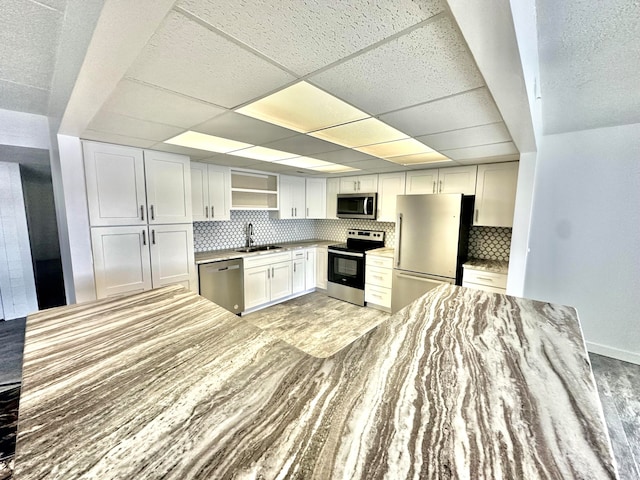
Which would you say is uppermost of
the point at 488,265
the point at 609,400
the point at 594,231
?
the point at 594,231

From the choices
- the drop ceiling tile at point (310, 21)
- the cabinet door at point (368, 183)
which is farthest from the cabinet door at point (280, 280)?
the drop ceiling tile at point (310, 21)

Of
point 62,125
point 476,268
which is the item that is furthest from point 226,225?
point 476,268

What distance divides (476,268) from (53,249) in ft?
21.9

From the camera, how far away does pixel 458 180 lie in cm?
331

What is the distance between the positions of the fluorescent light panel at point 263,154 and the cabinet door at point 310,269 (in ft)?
6.06

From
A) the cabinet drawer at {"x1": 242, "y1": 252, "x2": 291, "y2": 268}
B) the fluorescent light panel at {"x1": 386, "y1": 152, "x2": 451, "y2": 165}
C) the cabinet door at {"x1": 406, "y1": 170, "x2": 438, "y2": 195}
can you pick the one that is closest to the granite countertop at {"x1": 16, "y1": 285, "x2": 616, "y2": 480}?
the fluorescent light panel at {"x1": 386, "y1": 152, "x2": 451, "y2": 165}

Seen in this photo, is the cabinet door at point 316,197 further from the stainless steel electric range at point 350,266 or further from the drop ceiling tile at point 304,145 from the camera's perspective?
the drop ceiling tile at point 304,145

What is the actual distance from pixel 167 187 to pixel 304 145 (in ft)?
5.22

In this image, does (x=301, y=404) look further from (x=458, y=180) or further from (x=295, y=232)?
(x=295, y=232)

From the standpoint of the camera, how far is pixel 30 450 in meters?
0.58

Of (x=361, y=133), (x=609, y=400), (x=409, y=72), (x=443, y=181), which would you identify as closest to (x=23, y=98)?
(x=361, y=133)

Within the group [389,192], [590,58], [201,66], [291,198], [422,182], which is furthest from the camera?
[291,198]

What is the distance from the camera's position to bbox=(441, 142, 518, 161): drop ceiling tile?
92.4 inches

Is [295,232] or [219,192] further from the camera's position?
[295,232]
